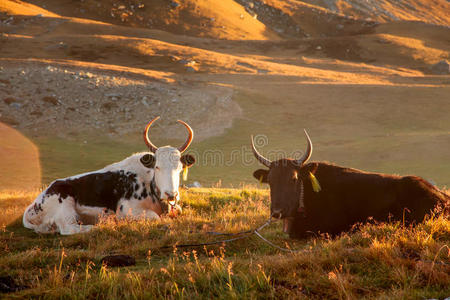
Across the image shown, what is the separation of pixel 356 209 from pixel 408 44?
90.5 m

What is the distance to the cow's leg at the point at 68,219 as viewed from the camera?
29.2 feet

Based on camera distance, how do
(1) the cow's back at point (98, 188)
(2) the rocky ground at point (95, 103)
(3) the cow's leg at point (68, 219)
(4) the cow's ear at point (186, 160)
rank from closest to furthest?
(3) the cow's leg at point (68, 219)
(1) the cow's back at point (98, 188)
(4) the cow's ear at point (186, 160)
(2) the rocky ground at point (95, 103)

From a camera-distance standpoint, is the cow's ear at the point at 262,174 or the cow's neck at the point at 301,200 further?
the cow's ear at the point at 262,174

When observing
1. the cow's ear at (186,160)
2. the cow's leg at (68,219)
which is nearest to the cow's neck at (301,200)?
the cow's ear at (186,160)

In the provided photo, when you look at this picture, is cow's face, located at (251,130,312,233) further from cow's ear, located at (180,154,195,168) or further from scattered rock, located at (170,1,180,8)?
scattered rock, located at (170,1,180,8)

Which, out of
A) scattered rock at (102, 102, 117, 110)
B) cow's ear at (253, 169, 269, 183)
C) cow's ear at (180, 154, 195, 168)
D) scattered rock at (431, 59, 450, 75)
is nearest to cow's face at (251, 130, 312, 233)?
cow's ear at (253, 169, 269, 183)

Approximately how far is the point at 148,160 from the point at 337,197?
14.1 ft

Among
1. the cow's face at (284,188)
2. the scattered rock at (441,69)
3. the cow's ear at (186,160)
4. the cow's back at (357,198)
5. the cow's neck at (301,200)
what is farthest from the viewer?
the scattered rock at (441,69)

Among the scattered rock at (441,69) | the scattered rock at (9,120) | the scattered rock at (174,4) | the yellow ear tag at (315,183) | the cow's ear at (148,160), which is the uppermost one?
the scattered rock at (174,4)

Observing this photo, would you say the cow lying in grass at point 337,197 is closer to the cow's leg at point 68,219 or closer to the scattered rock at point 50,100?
the cow's leg at point 68,219

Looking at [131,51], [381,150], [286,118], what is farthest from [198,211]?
[131,51]

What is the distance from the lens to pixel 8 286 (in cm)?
487

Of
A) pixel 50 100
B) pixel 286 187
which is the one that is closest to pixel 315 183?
pixel 286 187

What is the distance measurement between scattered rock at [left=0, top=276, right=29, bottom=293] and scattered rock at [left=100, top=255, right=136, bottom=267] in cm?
126
